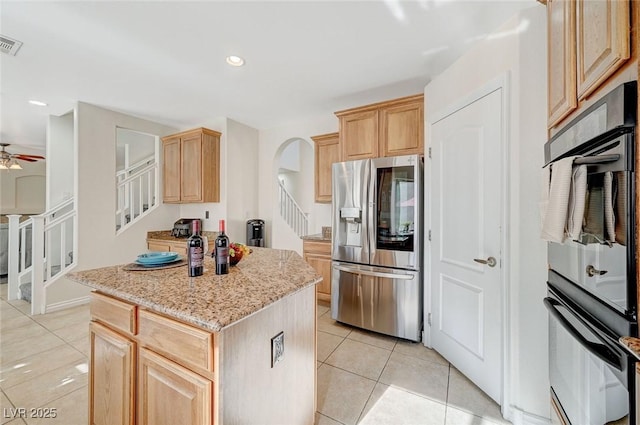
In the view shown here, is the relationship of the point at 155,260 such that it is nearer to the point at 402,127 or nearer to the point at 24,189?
the point at 402,127


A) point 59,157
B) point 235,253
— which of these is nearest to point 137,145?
point 59,157

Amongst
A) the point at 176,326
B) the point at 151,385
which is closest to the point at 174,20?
the point at 176,326

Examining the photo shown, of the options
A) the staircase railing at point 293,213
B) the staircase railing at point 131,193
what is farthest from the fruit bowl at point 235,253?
the staircase railing at point 131,193

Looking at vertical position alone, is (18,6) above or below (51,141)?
above

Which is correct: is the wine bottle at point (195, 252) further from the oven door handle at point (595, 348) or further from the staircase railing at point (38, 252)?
the staircase railing at point (38, 252)

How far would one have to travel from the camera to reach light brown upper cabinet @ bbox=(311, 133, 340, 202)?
3541 millimetres

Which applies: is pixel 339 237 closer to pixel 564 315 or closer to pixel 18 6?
pixel 564 315

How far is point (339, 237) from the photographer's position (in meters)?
2.83

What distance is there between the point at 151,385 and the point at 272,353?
51 cm

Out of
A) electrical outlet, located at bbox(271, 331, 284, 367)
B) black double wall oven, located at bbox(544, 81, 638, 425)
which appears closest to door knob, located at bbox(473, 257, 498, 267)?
black double wall oven, located at bbox(544, 81, 638, 425)

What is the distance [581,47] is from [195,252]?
1901 mm

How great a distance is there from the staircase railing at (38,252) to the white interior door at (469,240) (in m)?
4.35

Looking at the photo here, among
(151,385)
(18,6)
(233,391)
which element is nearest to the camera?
(233,391)

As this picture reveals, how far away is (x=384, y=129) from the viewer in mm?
2773
